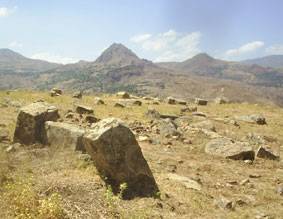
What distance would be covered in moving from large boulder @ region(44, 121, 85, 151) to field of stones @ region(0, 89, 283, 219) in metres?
0.04

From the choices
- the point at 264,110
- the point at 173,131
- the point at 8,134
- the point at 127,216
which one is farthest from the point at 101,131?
the point at 264,110

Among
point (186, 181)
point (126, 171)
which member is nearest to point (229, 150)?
point (186, 181)

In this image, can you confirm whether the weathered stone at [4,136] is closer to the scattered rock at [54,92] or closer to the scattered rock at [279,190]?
the scattered rock at [279,190]

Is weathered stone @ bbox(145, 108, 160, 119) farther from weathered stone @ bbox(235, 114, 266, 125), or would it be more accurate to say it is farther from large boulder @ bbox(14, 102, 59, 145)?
large boulder @ bbox(14, 102, 59, 145)

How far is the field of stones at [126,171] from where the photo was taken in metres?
12.2

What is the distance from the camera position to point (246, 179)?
17359 millimetres

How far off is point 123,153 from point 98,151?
0.90 meters

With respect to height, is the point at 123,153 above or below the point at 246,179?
above

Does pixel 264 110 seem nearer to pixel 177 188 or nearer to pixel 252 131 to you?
pixel 252 131

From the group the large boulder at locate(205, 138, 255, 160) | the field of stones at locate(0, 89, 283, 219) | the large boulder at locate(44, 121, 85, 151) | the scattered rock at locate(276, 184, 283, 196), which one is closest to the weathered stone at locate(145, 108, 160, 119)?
the field of stones at locate(0, 89, 283, 219)

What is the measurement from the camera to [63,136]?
17.8m

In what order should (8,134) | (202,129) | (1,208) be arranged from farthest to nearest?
(202,129) → (8,134) → (1,208)

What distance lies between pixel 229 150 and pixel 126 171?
8687 mm

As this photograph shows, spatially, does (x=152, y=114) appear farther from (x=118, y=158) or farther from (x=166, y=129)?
(x=118, y=158)
